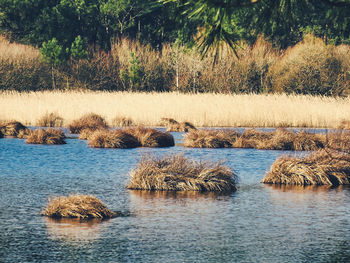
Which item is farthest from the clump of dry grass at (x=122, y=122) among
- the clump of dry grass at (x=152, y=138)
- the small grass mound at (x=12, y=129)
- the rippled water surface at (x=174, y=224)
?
the rippled water surface at (x=174, y=224)

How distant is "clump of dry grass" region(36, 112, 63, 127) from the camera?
112 feet

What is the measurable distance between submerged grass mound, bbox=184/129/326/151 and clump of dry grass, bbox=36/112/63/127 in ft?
30.8

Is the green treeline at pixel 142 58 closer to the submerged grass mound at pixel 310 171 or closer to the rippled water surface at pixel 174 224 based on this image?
the submerged grass mound at pixel 310 171

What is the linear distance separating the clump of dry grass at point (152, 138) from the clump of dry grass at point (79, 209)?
13.8 m

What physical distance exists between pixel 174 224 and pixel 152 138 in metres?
14.9

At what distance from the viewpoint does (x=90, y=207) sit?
41.6ft

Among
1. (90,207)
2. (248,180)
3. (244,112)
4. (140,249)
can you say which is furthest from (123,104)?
(140,249)

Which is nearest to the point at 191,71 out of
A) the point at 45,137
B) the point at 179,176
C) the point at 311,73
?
the point at 311,73

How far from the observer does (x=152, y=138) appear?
2702 cm

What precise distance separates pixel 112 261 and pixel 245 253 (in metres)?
1.82

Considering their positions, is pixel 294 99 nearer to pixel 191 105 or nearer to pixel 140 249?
pixel 191 105

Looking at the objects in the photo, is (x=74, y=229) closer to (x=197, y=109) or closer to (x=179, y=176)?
(x=179, y=176)

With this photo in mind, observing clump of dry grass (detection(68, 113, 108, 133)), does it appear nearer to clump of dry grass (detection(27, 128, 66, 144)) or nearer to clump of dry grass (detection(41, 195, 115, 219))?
clump of dry grass (detection(27, 128, 66, 144))

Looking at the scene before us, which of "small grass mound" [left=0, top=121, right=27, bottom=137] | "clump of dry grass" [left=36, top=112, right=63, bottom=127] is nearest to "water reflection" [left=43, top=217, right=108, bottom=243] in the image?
"small grass mound" [left=0, top=121, right=27, bottom=137]
